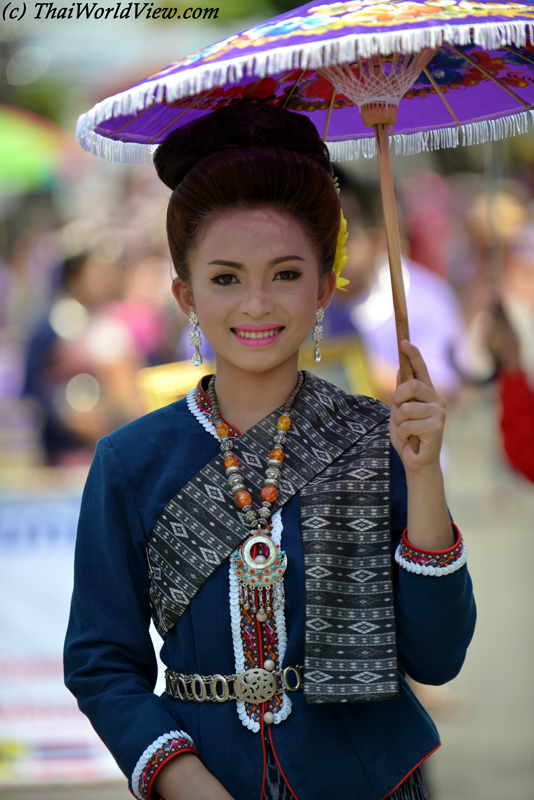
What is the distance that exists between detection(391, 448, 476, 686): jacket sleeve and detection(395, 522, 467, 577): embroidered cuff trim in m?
0.01

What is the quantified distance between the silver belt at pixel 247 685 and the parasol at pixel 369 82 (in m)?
0.63

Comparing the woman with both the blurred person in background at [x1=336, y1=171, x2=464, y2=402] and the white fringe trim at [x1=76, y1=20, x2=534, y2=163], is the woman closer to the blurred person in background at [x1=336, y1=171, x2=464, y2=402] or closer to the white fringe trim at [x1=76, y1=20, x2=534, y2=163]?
the white fringe trim at [x1=76, y1=20, x2=534, y2=163]

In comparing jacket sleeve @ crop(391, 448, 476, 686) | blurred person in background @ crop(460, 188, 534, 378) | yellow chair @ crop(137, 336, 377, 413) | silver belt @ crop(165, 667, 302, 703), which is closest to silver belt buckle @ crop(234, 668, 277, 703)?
silver belt @ crop(165, 667, 302, 703)

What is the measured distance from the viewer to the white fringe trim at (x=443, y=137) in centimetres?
224

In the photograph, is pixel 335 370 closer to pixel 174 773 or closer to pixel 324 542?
pixel 324 542

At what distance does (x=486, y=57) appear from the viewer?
80.5 inches

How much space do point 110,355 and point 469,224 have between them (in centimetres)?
842

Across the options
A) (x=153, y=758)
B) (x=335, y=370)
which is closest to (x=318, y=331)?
(x=153, y=758)

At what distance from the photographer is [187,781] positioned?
1.75 m

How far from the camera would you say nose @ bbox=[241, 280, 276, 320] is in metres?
1.86

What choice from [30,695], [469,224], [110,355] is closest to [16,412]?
[110,355]

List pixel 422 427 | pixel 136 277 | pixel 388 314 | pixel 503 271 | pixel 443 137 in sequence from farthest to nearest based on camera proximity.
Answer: pixel 503 271 < pixel 136 277 < pixel 388 314 < pixel 443 137 < pixel 422 427

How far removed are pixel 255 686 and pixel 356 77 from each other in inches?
47.8

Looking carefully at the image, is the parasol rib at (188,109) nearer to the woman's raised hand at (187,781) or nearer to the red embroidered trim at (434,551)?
the red embroidered trim at (434,551)
